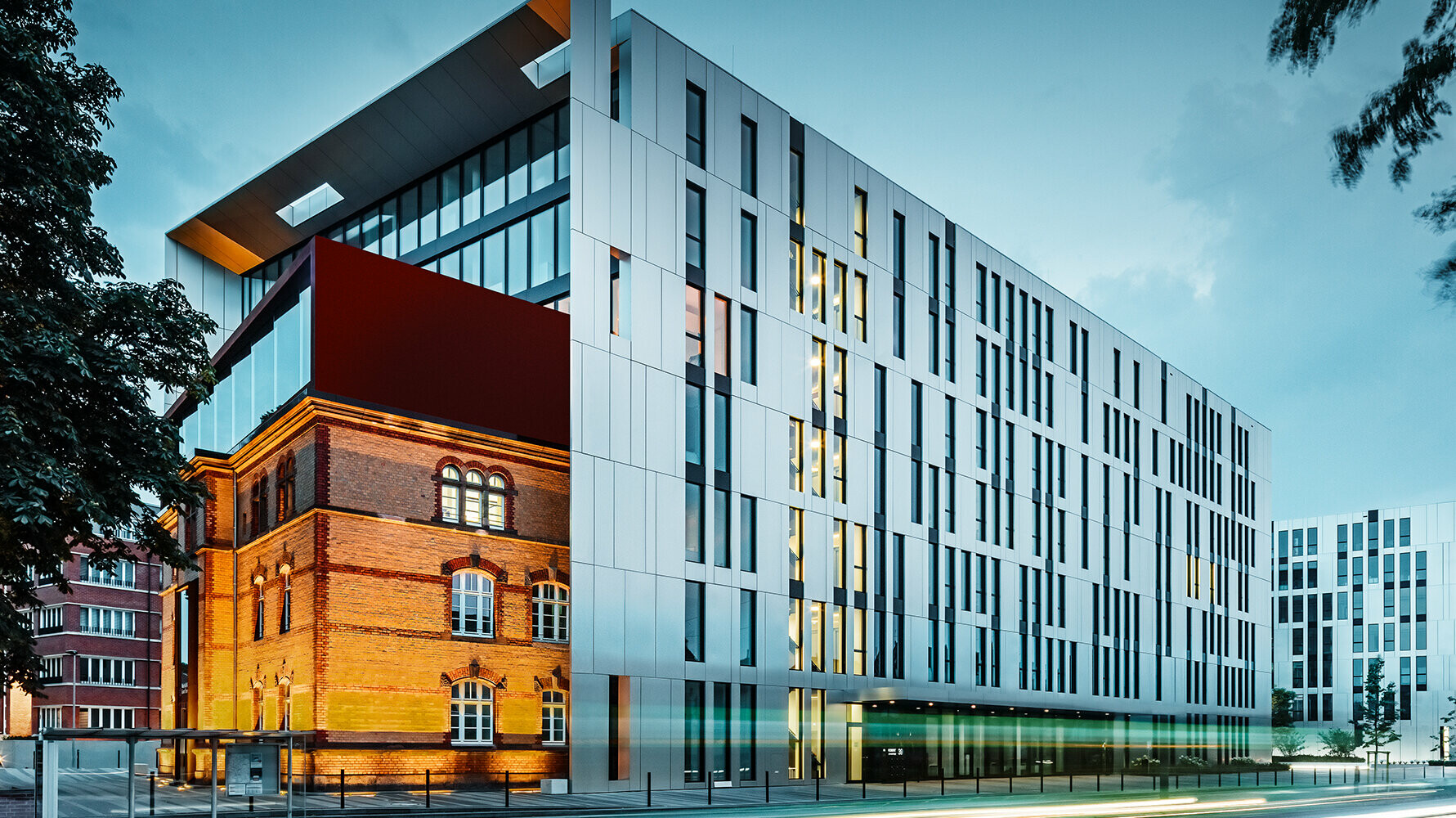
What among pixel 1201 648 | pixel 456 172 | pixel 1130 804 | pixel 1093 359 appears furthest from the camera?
pixel 1201 648

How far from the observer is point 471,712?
32938mm

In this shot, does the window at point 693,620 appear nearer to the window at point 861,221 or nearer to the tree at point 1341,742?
the window at point 861,221

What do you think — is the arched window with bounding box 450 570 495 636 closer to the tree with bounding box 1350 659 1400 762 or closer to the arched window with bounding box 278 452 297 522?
the arched window with bounding box 278 452 297 522

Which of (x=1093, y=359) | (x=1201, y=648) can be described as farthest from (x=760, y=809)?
(x=1201, y=648)

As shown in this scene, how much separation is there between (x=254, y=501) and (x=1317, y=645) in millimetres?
110838

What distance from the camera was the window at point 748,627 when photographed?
38.7 m

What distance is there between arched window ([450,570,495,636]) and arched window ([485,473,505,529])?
57.3 inches

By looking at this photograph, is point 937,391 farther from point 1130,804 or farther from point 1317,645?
point 1317,645

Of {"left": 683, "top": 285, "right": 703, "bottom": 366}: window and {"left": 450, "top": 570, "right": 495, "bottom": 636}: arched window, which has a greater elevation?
{"left": 683, "top": 285, "right": 703, "bottom": 366}: window

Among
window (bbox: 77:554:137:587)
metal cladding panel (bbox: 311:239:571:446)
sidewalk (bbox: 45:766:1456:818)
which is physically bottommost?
sidewalk (bbox: 45:766:1456:818)

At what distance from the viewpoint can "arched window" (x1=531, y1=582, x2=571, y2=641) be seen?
34969 mm

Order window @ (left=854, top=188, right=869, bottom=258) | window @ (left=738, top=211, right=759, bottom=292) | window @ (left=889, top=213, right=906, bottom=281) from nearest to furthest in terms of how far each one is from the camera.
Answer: window @ (left=738, top=211, right=759, bottom=292) → window @ (left=854, top=188, right=869, bottom=258) → window @ (left=889, top=213, right=906, bottom=281)

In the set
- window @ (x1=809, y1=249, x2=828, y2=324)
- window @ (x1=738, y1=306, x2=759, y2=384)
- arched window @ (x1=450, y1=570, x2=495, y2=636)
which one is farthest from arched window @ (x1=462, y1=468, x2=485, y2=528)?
window @ (x1=809, y1=249, x2=828, y2=324)

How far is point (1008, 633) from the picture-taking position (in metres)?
52.6
